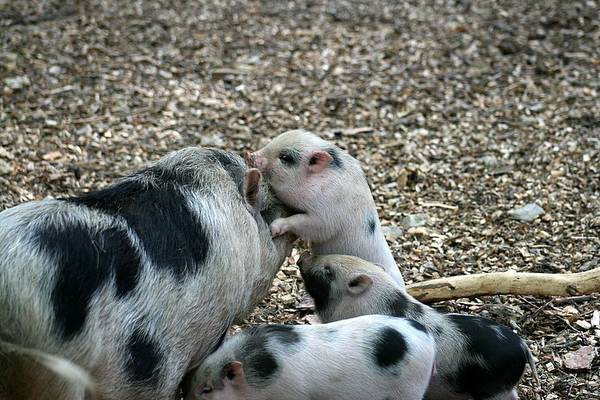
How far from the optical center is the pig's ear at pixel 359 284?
4887 mm

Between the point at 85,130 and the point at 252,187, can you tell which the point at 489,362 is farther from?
the point at 85,130

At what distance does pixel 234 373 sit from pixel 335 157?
5.06 ft

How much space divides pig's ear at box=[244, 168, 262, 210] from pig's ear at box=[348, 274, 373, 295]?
608 millimetres

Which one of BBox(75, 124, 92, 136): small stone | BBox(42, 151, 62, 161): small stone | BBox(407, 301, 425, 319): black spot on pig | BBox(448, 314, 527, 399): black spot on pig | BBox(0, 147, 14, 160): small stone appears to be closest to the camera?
BBox(448, 314, 527, 399): black spot on pig

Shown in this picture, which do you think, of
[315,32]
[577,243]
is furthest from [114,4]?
[577,243]

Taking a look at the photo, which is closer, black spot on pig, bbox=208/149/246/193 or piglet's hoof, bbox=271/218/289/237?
black spot on pig, bbox=208/149/246/193

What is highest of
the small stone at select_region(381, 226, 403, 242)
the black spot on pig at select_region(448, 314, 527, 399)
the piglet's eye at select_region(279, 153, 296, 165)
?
the piglet's eye at select_region(279, 153, 296, 165)

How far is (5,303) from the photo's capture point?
12.7ft

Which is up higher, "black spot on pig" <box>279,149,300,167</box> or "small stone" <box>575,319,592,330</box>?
"black spot on pig" <box>279,149,300,167</box>

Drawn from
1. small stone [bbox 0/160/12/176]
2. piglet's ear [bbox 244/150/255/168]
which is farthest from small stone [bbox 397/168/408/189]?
small stone [bbox 0/160/12/176]

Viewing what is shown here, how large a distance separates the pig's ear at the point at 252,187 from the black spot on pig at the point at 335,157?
60 centimetres

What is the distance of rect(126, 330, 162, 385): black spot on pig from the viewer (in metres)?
4.07

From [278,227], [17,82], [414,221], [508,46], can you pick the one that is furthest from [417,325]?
[508,46]

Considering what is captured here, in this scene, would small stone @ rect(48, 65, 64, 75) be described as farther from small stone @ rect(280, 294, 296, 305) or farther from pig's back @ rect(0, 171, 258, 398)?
pig's back @ rect(0, 171, 258, 398)
